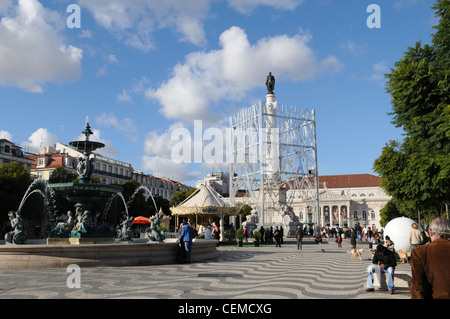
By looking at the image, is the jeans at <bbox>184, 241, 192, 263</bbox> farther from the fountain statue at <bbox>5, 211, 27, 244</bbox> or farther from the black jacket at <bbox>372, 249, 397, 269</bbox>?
the black jacket at <bbox>372, 249, 397, 269</bbox>

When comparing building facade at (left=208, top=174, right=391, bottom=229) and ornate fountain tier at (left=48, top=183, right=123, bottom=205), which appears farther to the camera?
building facade at (left=208, top=174, right=391, bottom=229)

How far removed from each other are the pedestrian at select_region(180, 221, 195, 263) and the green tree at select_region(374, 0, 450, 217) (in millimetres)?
10129

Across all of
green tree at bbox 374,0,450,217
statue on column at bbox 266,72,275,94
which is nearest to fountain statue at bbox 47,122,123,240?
green tree at bbox 374,0,450,217

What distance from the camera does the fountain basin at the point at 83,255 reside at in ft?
34.5

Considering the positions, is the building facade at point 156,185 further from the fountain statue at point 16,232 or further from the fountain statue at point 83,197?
the fountain statue at point 16,232

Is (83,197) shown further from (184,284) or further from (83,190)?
(184,284)

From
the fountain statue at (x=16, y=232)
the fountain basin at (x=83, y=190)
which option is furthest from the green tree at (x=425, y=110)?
the fountain statue at (x=16, y=232)

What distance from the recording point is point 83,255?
11008 mm

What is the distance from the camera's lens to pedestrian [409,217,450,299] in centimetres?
330

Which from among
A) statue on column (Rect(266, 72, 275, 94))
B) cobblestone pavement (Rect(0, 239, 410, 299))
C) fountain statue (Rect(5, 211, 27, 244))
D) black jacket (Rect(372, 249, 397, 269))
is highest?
statue on column (Rect(266, 72, 275, 94))

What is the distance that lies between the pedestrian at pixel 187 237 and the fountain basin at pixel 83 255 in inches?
18.5

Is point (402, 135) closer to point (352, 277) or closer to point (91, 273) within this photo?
point (352, 277)
